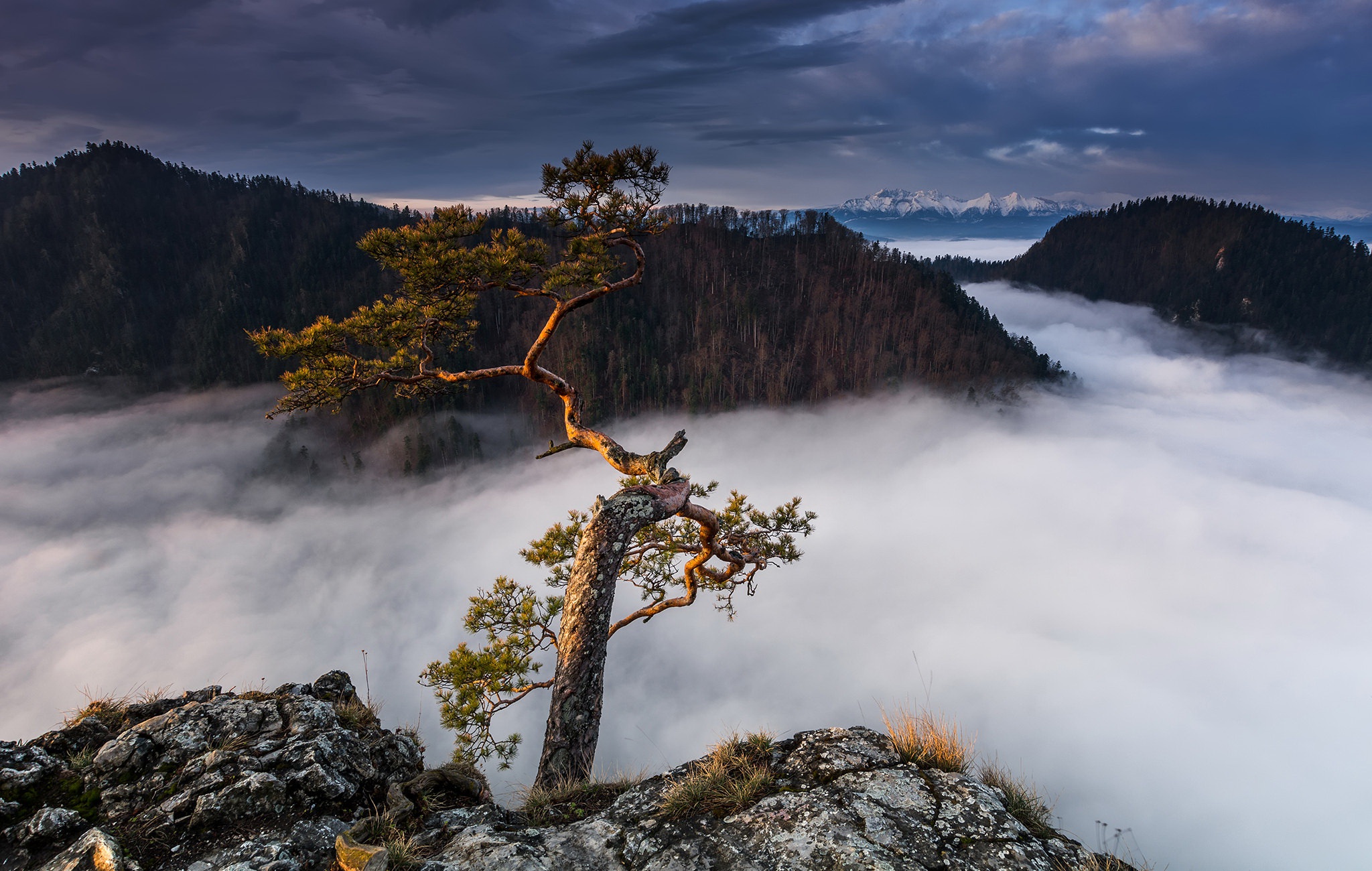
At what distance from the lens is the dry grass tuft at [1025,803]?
5064mm

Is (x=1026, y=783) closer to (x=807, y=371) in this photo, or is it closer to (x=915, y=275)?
(x=807, y=371)

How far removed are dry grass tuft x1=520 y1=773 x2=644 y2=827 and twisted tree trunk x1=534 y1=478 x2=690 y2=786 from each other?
0.58 metres

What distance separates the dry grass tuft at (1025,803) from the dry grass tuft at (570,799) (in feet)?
12.3

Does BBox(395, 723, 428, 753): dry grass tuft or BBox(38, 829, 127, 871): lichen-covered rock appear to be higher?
BBox(38, 829, 127, 871): lichen-covered rock

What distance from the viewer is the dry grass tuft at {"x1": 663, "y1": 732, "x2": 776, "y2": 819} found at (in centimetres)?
522

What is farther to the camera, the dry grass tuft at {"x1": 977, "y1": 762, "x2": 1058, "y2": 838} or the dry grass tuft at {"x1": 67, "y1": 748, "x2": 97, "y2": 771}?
the dry grass tuft at {"x1": 67, "y1": 748, "x2": 97, "y2": 771}

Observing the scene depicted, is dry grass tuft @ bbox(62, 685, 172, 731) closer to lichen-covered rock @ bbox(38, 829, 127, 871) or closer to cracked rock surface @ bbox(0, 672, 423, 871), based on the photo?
cracked rock surface @ bbox(0, 672, 423, 871)

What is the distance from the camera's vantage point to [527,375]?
10500 mm

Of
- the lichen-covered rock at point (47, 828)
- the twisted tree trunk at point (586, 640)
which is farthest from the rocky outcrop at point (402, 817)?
the twisted tree trunk at point (586, 640)

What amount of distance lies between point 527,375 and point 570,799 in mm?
6997

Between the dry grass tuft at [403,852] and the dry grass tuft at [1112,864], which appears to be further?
the dry grass tuft at [1112,864]

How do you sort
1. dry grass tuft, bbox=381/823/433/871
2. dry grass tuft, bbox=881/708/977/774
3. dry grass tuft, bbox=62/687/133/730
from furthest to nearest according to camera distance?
1. dry grass tuft, bbox=62/687/133/730
2. dry grass tuft, bbox=881/708/977/774
3. dry grass tuft, bbox=381/823/433/871

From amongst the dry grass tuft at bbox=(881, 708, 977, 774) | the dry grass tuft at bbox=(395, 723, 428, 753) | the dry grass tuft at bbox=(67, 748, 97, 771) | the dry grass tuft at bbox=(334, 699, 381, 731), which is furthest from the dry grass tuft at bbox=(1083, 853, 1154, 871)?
the dry grass tuft at bbox=(67, 748, 97, 771)

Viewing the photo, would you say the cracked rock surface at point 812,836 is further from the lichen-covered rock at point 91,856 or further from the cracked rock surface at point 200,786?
the lichen-covered rock at point 91,856
